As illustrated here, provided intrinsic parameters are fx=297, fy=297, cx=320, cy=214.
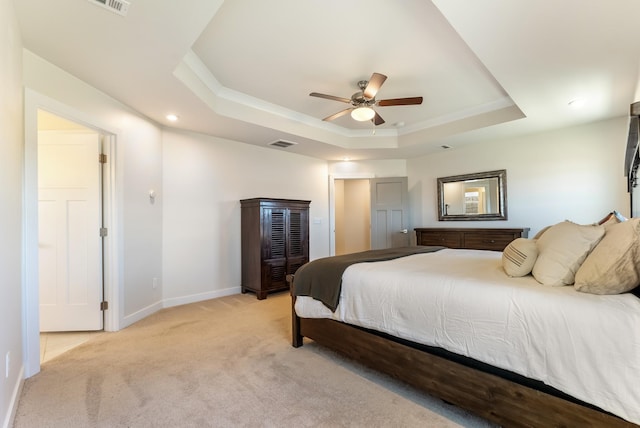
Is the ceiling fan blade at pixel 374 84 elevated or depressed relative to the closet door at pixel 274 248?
elevated

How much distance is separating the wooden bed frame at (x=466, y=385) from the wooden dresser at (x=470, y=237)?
3.24 metres

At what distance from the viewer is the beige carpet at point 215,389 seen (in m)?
1.65

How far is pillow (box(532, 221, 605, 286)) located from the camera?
148cm

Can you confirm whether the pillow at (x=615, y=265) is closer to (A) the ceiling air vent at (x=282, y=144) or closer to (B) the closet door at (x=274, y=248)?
(B) the closet door at (x=274, y=248)

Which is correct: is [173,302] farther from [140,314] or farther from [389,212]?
[389,212]

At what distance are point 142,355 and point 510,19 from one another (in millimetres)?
3677

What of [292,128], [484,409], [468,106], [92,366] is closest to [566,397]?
[484,409]

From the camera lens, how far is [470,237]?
4.65 m

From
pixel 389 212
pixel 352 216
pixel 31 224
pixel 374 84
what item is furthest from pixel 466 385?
pixel 352 216

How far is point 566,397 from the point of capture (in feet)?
4.25

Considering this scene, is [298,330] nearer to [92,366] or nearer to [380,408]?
[380,408]

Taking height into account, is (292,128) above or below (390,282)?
above

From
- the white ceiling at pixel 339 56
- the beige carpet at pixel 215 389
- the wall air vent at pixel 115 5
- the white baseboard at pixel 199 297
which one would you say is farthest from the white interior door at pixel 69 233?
the wall air vent at pixel 115 5

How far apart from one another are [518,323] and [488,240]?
136 inches
